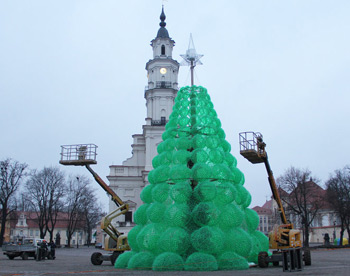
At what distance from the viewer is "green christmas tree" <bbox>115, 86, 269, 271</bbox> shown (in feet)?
46.5

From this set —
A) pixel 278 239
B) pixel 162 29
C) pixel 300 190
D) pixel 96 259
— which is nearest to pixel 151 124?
pixel 162 29

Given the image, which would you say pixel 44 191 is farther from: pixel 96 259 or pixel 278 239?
pixel 278 239

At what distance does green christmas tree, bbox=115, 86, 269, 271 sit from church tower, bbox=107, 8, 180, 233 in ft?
121

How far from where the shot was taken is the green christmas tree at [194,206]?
14.2m

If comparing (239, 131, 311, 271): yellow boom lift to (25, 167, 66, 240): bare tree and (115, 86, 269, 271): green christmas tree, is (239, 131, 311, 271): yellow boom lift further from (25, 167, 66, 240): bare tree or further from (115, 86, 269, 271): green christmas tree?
(25, 167, 66, 240): bare tree

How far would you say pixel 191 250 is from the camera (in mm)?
14672

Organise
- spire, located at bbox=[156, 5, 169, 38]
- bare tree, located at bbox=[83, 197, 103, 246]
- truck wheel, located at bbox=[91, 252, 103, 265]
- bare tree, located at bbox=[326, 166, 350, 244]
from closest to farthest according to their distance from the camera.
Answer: truck wheel, located at bbox=[91, 252, 103, 265] → bare tree, located at bbox=[326, 166, 350, 244] → spire, located at bbox=[156, 5, 169, 38] → bare tree, located at bbox=[83, 197, 103, 246]

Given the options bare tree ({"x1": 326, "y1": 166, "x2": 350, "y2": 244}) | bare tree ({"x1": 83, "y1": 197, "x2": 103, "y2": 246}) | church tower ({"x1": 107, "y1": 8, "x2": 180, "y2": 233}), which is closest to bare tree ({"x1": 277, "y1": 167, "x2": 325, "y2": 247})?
bare tree ({"x1": 326, "y1": 166, "x2": 350, "y2": 244})

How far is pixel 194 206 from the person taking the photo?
15266 mm

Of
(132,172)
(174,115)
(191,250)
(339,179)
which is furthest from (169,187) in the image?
(132,172)

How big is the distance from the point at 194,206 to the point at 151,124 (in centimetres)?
4203

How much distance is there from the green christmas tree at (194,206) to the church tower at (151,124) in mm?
36832

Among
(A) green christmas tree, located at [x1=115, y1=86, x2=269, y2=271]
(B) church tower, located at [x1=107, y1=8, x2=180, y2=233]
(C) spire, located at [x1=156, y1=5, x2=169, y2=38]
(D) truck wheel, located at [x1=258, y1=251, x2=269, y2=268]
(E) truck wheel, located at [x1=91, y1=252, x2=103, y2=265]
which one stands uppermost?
(C) spire, located at [x1=156, y1=5, x2=169, y2=38]

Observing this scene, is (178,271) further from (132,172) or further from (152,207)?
(132,172)
